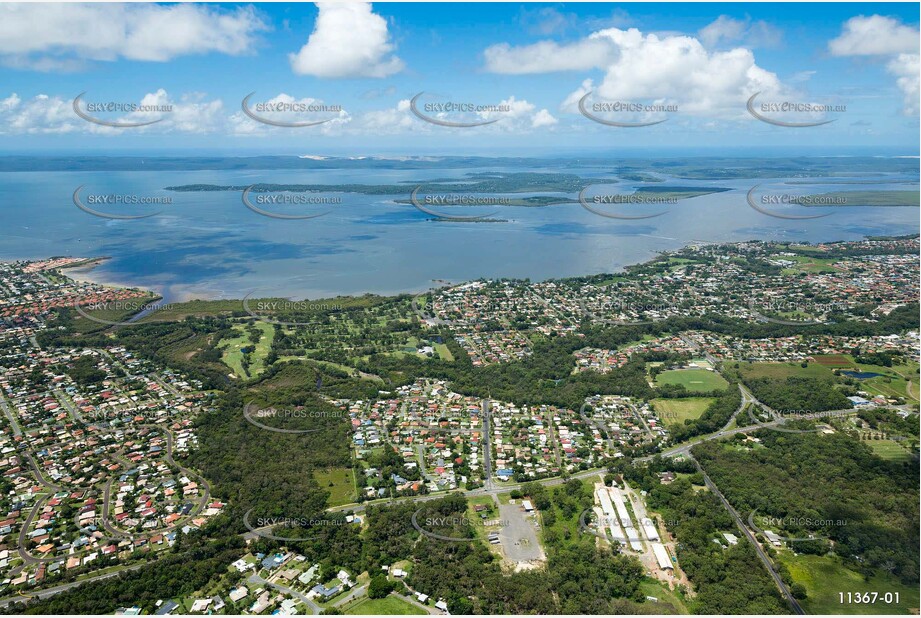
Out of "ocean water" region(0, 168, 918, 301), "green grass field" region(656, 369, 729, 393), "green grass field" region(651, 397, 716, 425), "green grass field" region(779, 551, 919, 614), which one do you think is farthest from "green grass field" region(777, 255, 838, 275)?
"green grass field" region(779, 551, 919, 614)

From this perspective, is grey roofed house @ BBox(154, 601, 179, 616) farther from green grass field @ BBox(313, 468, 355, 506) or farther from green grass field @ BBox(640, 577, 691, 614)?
green grass field @ BBox(640, 577, 691, 614)

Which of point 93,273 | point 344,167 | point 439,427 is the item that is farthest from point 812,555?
point 344,167

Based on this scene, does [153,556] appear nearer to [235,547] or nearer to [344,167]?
[235,547]
